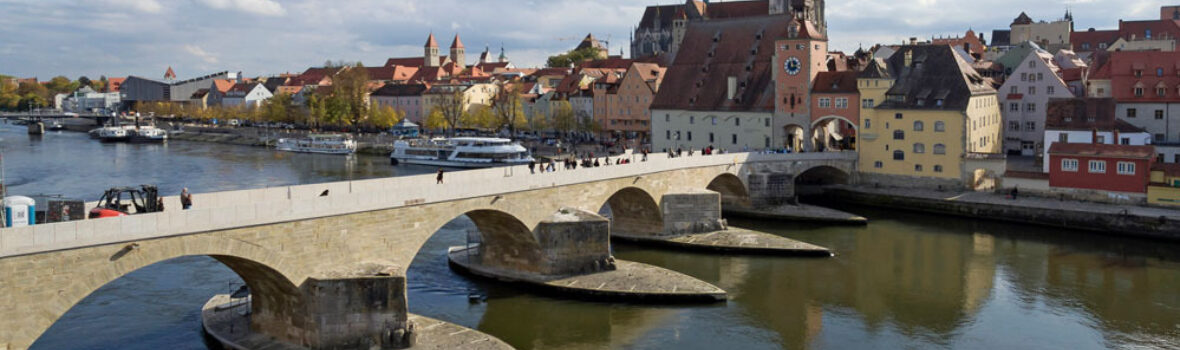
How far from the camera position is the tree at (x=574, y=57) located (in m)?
125

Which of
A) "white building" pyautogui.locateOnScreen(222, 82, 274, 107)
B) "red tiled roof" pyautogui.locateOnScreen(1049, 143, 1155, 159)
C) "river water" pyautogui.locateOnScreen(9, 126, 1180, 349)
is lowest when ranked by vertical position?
"river water" pyautogui.locateOnScreen(9, 126, 1180, 349)

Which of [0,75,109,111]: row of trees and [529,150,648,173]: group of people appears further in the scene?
[0,75,109,111]: row of trees

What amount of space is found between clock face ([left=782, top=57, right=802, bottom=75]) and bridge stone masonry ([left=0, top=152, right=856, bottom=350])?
2168cm

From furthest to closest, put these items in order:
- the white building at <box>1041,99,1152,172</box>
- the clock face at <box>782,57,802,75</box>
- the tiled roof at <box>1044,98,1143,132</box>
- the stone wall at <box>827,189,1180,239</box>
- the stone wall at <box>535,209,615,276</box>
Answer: the clock face at <box>782,57,802,75</box>, the tiled roof at <box>1044,98,1143,132</box>, the white building at <box>1041,99,1152,172</box>, the stone wall at <box>827,189,1180,239</box>, the stone wall at <box>535,209,615,276</box>

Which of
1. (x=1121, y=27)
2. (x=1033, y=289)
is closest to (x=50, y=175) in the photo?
(x=1033, y=289)

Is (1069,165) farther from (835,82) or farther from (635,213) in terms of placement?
(635,213)

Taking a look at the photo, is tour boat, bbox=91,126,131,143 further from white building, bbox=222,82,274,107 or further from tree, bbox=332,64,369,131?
white building, bbox=222,82,274,107

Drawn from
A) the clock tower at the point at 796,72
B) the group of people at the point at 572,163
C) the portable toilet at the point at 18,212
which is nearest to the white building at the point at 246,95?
the clock tower at the point at 796,72

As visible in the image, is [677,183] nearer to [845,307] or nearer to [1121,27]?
[845,307]

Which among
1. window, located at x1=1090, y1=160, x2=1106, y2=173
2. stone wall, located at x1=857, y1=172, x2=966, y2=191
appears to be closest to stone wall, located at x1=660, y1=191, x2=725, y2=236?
stone wall, located at x1=857, y1=172, x2=966, y2=191

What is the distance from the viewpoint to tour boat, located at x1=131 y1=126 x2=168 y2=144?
94000mm

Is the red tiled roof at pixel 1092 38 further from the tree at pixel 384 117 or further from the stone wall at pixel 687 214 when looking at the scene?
the stone wall at pixel 687 214

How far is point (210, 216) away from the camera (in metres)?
19.4

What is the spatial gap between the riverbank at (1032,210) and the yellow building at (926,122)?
51.9 inches
